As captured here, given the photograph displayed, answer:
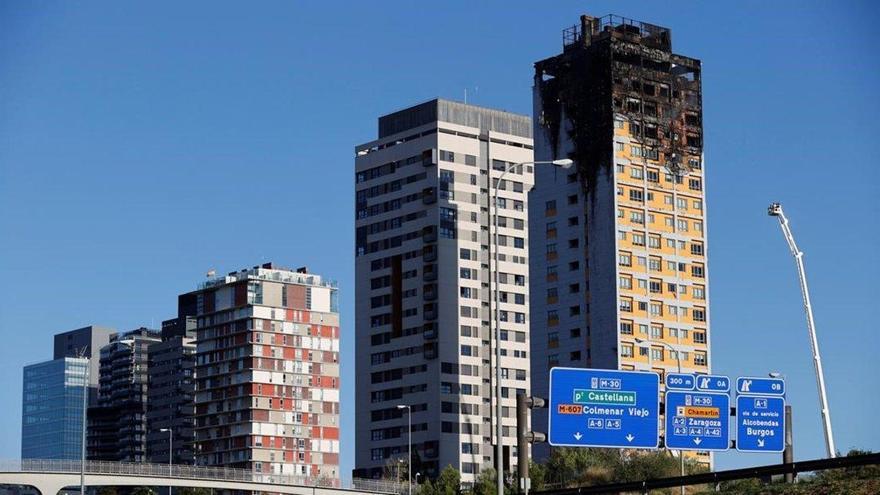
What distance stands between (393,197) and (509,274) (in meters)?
17.2

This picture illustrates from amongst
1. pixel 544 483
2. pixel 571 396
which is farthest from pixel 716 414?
pixel 544 483

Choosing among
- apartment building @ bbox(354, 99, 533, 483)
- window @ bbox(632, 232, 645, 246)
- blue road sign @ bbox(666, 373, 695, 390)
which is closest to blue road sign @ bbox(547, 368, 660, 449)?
blue road sign @ bbox(666, 373, 695, 390)

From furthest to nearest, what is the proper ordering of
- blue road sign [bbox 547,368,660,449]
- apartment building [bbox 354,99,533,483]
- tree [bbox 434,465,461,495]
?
apartment building [bbox 354,99,533,483]
tree [bbox 434,465,461,495]
blue road sign [bbox 547,368,660,449]

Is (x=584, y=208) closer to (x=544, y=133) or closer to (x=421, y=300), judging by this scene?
(x=544, y=133)

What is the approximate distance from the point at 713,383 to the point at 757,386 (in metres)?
1.62

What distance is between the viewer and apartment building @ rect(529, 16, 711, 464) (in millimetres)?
159250

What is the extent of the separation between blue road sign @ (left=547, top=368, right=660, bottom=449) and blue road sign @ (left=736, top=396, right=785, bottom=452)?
4433mm

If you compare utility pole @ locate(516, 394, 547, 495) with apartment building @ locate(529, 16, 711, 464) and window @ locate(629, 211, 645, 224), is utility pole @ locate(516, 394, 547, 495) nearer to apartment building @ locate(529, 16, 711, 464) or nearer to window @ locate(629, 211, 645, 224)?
apartment building @ locate(529, 16, 711, 464)

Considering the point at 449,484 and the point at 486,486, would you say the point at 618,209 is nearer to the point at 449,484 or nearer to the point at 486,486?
the point at 449,484

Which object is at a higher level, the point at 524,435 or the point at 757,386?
the point at 757,386

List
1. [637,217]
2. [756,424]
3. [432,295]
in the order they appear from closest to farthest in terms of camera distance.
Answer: [756,424], [637,217], [432,295]

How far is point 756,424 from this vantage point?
192ft

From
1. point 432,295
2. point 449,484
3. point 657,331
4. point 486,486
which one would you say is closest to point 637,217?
point 657,331

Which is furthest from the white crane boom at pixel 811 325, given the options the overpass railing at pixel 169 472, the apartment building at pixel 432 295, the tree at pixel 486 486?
the apartment building at pixel 432 295
